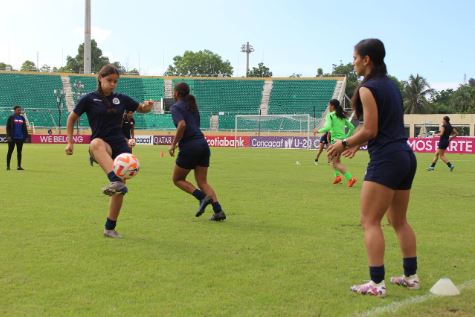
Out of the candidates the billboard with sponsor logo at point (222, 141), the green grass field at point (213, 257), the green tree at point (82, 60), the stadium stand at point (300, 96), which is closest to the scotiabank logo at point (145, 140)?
the billboard with sponsor logo at point (222, 141)

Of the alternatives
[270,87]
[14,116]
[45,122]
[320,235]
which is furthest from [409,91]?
[320,235]

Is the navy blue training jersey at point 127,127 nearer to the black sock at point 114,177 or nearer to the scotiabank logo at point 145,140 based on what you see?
the black sock at point 114,177

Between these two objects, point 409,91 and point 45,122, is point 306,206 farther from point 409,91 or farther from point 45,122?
point 409,91

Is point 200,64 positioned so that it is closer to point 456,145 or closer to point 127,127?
point 456,145

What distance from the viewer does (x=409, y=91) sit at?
98.9 m

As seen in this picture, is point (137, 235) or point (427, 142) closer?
point (137, 235)

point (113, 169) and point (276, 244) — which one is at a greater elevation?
point (113, 169)

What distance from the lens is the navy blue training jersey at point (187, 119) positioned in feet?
26.8

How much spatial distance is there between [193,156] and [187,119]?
53 cm

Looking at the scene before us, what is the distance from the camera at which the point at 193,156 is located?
831 cm

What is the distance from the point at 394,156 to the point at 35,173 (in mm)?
13842

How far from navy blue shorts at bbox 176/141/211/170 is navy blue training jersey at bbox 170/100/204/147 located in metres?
0.10

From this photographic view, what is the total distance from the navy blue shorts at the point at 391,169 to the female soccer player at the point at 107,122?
3302mm

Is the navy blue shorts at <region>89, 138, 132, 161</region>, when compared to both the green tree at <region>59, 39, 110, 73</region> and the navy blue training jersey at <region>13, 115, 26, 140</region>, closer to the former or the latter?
A: the navy blue training jersey at <region>13, 115, 26, 140</region>
